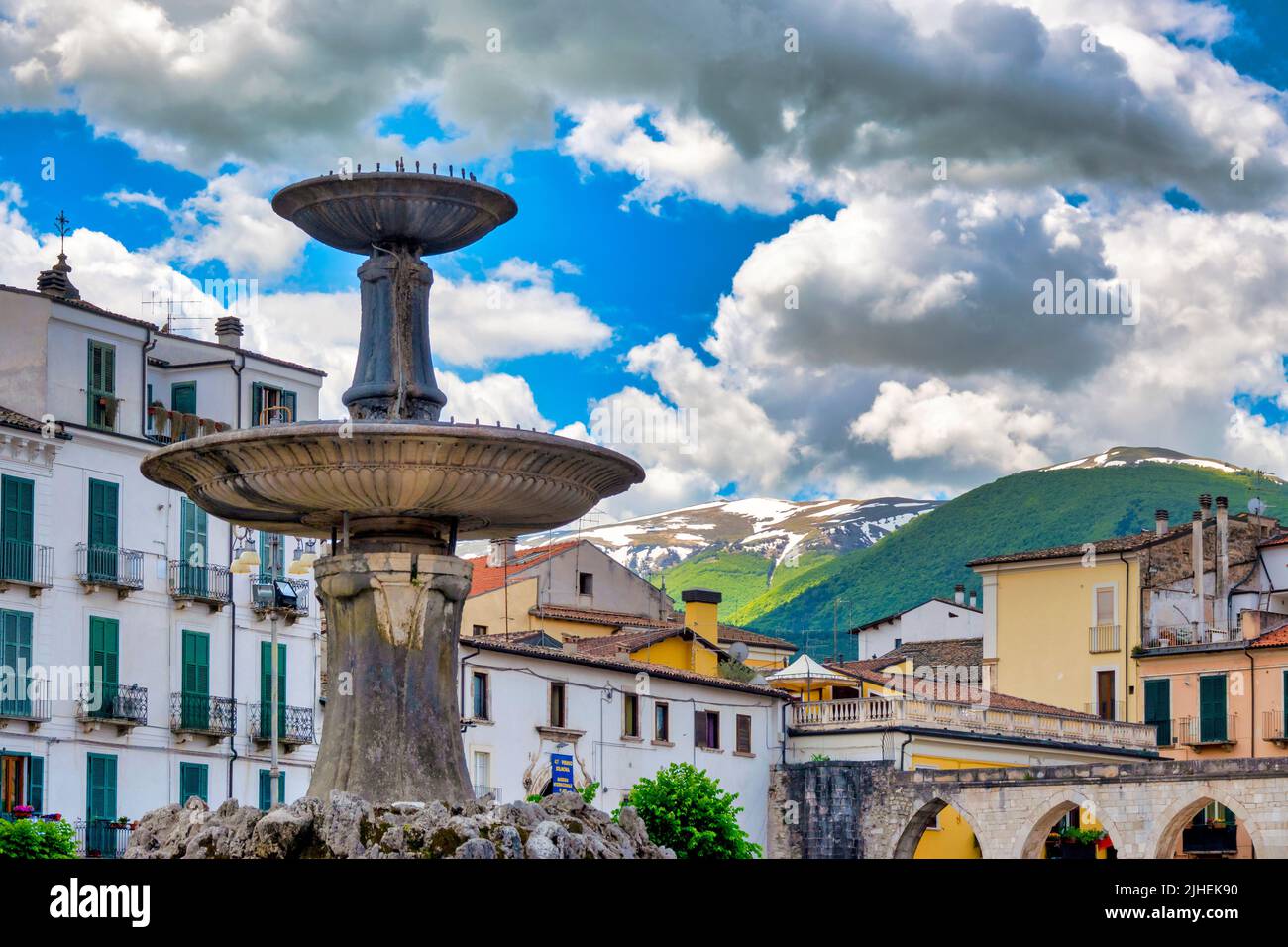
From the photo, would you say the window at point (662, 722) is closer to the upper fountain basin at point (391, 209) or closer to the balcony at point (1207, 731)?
the balcony at point (1207, 731)

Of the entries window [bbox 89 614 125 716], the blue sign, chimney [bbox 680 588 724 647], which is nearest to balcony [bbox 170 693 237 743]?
window [bbox 89 614 125 716]

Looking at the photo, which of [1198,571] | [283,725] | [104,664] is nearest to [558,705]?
[283,725]

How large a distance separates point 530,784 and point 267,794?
31.0ft

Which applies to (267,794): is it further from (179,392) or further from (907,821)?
(907,821)

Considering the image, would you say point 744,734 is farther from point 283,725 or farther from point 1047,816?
point 283,725

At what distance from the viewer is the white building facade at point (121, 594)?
40375mm

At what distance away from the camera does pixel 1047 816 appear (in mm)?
58312

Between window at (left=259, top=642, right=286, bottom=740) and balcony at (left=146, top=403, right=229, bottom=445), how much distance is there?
4.30 metres

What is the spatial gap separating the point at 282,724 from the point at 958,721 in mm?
22495

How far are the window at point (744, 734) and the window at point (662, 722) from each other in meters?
2.78

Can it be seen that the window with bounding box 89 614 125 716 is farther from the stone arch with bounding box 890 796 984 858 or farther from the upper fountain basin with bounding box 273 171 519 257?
the stone arch with bounding box 890 796 984 858

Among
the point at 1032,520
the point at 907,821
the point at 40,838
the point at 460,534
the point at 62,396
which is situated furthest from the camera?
the point at 1032,520
